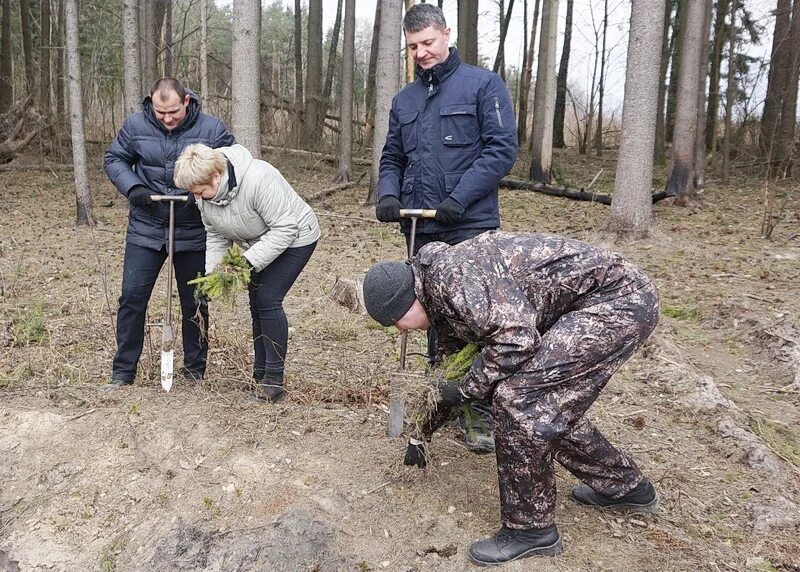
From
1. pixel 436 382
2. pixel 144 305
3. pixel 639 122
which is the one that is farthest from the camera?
pixel 639 122

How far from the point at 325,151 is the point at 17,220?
720cm

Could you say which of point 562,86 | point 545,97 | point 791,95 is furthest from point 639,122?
point 562,86

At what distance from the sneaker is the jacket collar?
8.43 ft

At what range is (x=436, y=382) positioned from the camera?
302cm

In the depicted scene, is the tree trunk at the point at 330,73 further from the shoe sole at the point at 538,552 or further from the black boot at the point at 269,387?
the shoe sole at the point at 538,552

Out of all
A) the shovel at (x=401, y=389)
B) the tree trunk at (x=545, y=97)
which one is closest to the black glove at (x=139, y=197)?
the shovel at (x=401, y=389)

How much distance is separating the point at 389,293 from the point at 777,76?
15.0 m

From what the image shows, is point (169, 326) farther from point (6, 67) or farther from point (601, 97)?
point (601, 97)

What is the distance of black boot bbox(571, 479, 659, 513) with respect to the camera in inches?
125

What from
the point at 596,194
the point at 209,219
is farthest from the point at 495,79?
the point at 596,194

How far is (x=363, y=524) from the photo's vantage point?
10.5 feet

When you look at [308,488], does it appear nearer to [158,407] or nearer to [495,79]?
[158,407]

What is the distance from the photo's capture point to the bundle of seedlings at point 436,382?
9.91 feet

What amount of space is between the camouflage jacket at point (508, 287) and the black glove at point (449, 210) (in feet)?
2.35
